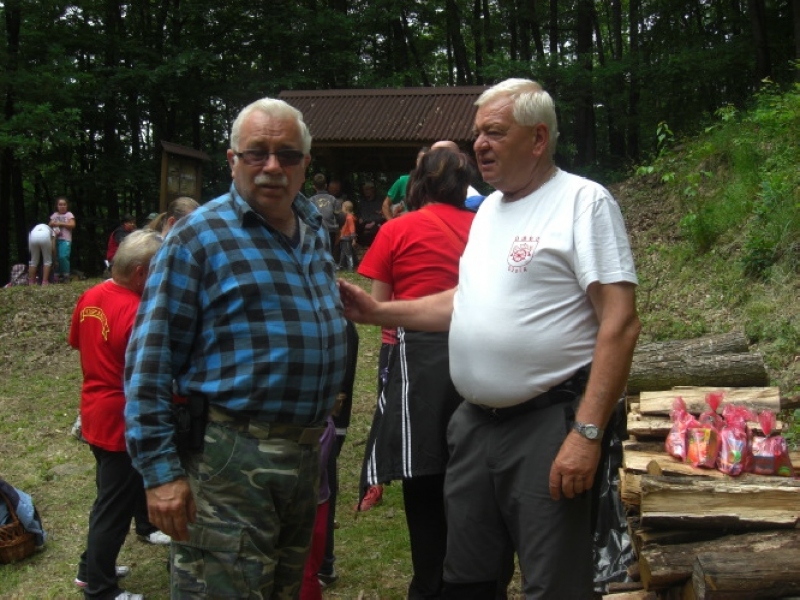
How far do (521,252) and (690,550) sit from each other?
4.57 ft

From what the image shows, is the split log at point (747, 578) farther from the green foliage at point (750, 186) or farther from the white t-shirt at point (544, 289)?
the green foliage at point (750, 186)

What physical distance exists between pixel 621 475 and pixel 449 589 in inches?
49.6

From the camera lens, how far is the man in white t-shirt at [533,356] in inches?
99.0

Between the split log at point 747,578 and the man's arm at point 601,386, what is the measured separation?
2.00 ft

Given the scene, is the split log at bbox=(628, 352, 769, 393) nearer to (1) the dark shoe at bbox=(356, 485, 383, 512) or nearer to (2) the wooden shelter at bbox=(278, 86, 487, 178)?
(1) the dark shoe at bbox=(356, 485, 383, 512)

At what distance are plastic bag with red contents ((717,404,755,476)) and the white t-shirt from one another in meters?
1.29

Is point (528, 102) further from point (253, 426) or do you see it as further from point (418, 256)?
point (253, 426)

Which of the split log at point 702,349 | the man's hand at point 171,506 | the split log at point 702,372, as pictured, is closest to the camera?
the man's hand at point 171,506

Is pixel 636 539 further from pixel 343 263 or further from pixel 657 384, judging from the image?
pixel 343 263

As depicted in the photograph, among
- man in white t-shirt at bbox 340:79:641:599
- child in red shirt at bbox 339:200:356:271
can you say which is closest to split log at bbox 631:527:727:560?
man in white t-shirt at bbox 340:79:641:599

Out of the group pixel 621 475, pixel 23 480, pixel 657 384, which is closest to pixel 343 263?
pixel 23 480

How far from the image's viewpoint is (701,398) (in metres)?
4.55

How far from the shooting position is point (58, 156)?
25938mm

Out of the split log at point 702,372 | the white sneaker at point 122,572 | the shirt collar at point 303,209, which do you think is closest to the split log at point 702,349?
the split log at point 702,372
